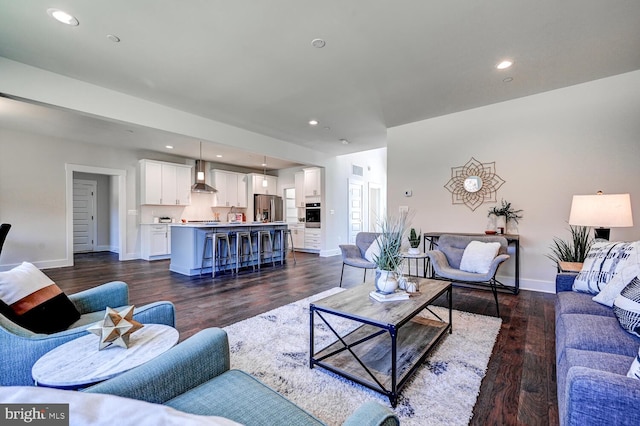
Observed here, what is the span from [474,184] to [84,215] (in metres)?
10.1

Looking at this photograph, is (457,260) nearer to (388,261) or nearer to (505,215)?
(505,215)

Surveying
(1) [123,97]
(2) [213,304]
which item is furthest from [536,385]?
(1) [123,97]

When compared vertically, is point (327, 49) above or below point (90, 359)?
above

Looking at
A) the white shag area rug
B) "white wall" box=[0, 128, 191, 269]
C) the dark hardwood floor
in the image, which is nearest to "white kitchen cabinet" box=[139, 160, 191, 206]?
"white wall" box=[0, 128, 191, 269]

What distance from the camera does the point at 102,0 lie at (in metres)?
2.19

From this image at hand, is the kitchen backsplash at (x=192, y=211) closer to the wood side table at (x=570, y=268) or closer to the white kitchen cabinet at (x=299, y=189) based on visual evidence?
the white kitchen cabinet at (x=299, y=189)

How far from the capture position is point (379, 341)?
2305mm

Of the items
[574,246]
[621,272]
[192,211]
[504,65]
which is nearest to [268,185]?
[192,211]

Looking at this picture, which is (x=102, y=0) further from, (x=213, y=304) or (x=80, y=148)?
(x=80, y=148)

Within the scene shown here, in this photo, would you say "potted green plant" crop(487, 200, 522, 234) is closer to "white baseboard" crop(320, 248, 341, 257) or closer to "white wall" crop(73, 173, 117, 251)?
"white baseboard" crop(320, 248, 341, 257)

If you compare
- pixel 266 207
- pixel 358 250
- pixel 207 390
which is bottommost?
pixel 207 390

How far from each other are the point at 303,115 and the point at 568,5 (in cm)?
334

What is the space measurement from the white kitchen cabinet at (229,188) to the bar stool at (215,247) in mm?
3152

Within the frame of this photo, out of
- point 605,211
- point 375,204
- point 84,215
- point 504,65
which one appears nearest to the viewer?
point 605,211
